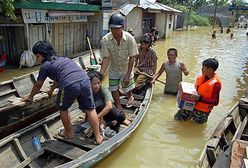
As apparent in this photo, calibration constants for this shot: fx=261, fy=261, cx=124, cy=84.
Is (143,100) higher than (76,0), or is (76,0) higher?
(76,0)

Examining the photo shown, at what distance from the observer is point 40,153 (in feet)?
12.4

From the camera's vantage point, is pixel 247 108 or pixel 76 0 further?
pixel 76 0

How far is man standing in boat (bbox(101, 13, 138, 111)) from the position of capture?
477 centimetres

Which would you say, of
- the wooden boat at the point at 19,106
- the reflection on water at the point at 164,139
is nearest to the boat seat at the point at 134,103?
the reflection on water at the point at 164,139

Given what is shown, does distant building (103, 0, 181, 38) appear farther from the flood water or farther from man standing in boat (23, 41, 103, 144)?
man standing in boat (23, 41, 103, 144)

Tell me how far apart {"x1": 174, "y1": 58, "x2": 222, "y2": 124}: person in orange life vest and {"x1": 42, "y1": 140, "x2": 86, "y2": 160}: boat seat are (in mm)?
2556

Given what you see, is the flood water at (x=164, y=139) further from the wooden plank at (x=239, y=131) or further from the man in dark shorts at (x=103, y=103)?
the wooden plank at (x=239, y=131)

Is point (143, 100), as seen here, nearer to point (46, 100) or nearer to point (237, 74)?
point (46, 100)

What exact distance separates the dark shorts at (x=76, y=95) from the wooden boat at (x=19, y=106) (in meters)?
1.18

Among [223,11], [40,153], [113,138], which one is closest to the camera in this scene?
[40,153]

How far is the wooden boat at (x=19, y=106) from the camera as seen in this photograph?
4.59m

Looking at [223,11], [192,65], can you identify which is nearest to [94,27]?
[192,65]

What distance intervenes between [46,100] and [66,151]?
2.00 m

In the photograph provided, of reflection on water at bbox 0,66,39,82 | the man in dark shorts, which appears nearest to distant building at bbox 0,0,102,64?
reflection on water at bbox 0,66,39,82
